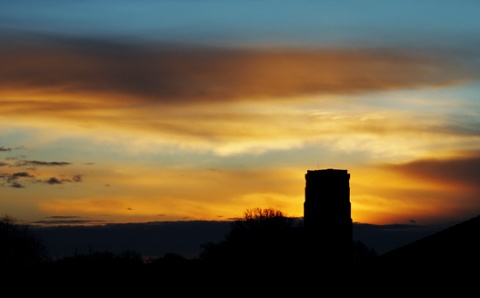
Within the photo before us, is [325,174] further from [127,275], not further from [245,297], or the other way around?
[127,275]

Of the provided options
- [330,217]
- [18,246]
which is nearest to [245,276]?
[330,217]

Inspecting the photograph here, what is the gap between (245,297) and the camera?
20.6 meters

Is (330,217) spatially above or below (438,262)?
above

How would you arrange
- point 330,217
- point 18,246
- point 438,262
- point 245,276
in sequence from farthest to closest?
point 18,246 < point 245,276 < point 330,217 < point 438,262

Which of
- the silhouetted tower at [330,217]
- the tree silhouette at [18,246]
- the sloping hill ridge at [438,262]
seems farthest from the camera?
the tree silhouette at [18,246]

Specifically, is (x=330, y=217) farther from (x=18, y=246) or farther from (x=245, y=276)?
(x=18, y=246)

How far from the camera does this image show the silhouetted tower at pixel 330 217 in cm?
1847

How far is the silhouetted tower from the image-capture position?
1847 centimetres

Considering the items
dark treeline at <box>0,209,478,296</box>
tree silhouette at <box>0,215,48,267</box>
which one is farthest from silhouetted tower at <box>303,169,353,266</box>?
tree silhouette at <box>0,215,48,267</box>

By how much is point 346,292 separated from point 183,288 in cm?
577

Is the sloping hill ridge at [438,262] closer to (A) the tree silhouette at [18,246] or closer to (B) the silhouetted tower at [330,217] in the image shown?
(B) the silhouetted tower at [330,217]

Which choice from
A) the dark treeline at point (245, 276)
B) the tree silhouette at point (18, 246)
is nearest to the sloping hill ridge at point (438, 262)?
the dark treeline at point (245, 276)

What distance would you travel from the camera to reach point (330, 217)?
727 inches

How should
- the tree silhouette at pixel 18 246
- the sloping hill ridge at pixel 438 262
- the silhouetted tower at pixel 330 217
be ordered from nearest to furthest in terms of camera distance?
the sloping hill ridge at pixel 438 262
the silhouetted tower at pixel 330 217
the tree silhouette at pixel 18 246
